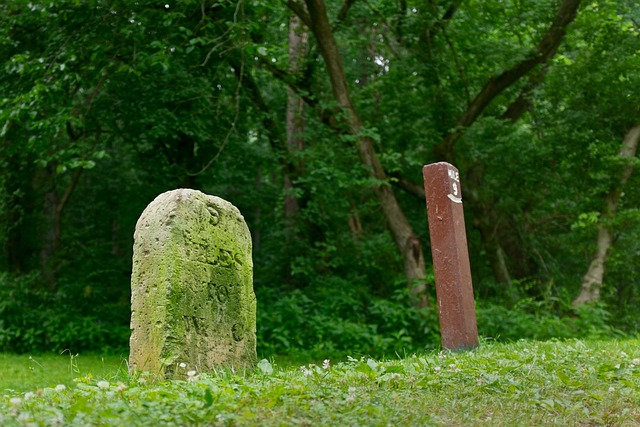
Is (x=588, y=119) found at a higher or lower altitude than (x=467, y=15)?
lower

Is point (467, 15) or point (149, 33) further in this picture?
point (467, 15)

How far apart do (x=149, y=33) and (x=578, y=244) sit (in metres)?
11.3

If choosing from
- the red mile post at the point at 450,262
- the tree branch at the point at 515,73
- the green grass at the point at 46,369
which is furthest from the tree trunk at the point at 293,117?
the red mile post at the point at 450,262

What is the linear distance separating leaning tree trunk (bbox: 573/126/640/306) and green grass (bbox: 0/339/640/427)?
9976 millimetres

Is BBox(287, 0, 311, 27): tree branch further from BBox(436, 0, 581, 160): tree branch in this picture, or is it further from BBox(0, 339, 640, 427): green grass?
BBox(0, 339, 640, 427): green grass

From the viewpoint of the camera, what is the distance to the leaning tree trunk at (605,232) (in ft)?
52.5

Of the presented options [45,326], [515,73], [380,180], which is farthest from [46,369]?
[515,73]

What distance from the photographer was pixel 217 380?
5.08 meters

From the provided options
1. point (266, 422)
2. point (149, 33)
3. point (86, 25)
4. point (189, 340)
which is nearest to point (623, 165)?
point (149, 33)

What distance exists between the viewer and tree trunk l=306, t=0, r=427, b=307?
14.0 metres

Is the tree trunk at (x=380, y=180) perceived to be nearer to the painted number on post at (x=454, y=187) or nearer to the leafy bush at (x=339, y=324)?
the leafy bush at (x=339, y=324)

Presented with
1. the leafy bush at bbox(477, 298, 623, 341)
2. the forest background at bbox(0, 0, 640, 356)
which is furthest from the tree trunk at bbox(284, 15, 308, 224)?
the leafy bush at bbox(477, 298, 623, 341)

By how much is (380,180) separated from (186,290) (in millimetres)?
8529

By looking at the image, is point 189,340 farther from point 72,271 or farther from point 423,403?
point 72,271
